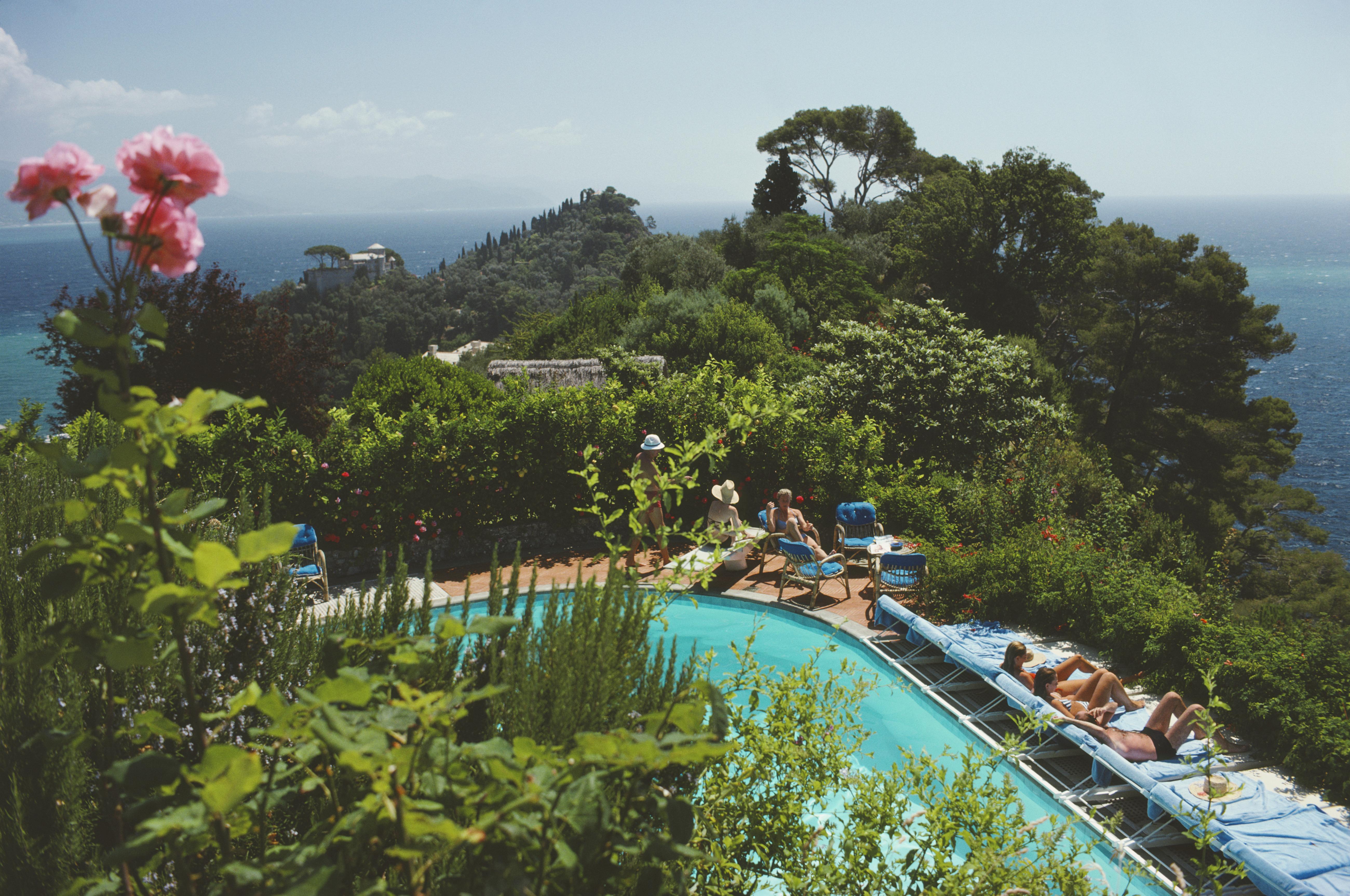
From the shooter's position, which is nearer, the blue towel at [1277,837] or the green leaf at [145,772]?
the green leaf at [145,772]

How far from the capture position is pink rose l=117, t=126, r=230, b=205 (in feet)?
4.22

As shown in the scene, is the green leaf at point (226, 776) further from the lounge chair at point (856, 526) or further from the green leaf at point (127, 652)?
the lounge chair at point (856, 526)

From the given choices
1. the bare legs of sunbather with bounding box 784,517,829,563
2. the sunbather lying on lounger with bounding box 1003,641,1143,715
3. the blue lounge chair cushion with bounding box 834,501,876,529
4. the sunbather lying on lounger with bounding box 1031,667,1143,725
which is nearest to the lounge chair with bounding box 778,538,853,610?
the bare legs of sunbather with bounding box 784,517,829,563

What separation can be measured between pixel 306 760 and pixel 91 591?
1399 mm

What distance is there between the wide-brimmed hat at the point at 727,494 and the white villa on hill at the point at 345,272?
100 metres

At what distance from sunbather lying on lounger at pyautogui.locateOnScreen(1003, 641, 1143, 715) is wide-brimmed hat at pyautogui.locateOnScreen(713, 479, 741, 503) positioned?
2.98 meters

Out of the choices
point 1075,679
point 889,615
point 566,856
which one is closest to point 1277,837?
point 1075,679

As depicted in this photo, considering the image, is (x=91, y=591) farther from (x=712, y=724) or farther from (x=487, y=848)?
(x=712, y=724)

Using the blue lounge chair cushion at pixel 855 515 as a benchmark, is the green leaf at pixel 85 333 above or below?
above

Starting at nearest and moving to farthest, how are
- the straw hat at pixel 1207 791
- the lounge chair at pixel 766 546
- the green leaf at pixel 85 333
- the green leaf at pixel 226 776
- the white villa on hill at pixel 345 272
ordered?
the green leaf at pixel 226 776, the green leaf at pixel 85 333, the straw hat at pixel 1207 791, the lounge chair at pixel 766 546, the white villa on hill at pixel 345 272

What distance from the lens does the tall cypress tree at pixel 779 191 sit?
45.2 metres

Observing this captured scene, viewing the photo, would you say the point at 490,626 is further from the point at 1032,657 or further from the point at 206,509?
the point at 1032,657

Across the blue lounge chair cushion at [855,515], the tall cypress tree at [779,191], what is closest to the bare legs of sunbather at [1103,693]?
the blue lounge chair cushion at [855,515]

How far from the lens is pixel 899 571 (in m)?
8.68
